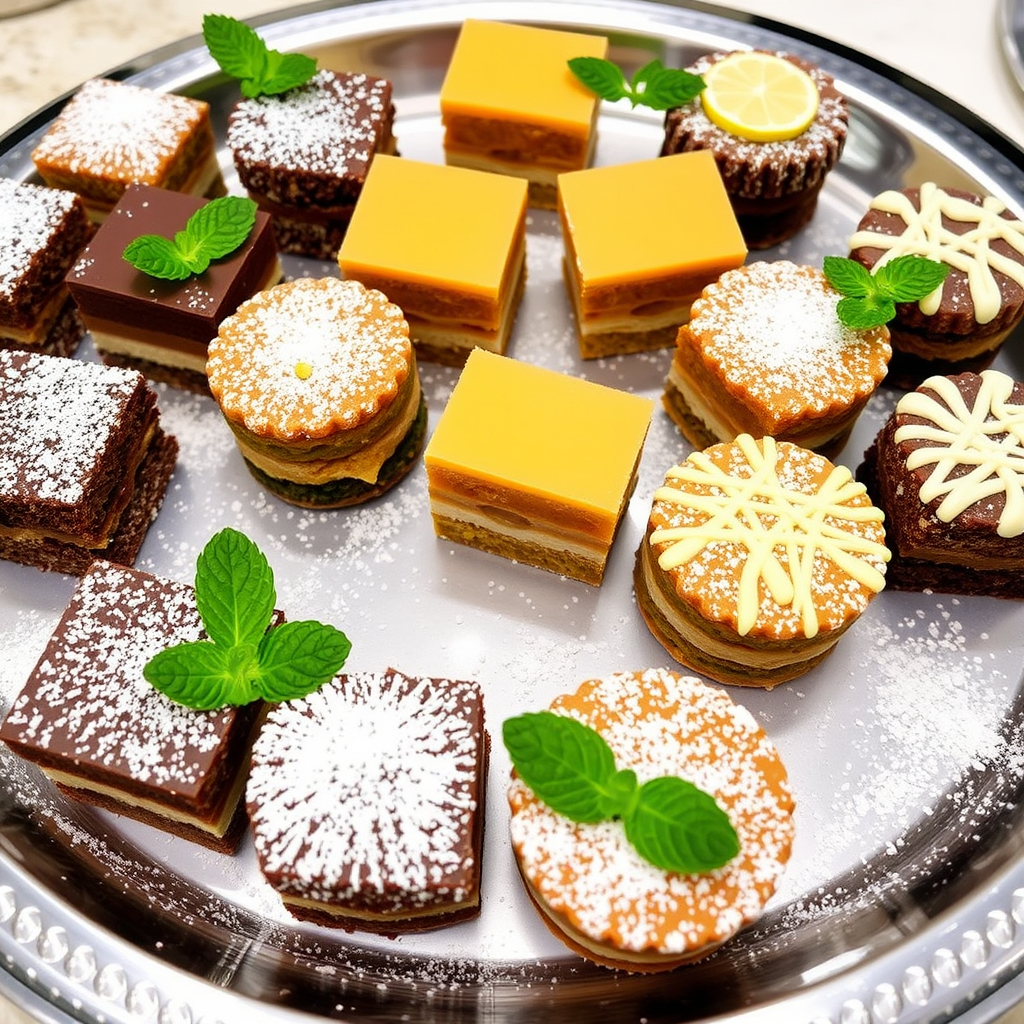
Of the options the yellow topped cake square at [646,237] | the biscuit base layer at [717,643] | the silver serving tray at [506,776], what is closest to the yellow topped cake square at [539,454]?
the biscuit base layer at [717,643]

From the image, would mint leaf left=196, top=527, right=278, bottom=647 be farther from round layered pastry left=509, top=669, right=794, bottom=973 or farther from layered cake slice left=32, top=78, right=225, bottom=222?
layered cake slice left=32, top=78, right=225, bottom=222

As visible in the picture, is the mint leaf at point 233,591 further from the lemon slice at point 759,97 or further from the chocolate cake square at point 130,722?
the lemon slice at point 759,97

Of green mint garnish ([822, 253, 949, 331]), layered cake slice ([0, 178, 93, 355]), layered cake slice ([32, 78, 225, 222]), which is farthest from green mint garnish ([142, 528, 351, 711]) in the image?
green mint garnish ([822, 253, 949, 331])

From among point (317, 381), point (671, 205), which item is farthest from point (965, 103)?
point (317, 381)

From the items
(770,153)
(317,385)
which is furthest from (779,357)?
(317,385)

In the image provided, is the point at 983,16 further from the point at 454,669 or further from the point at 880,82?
the point at 454,669

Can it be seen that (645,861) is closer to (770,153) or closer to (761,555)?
(761,555)
